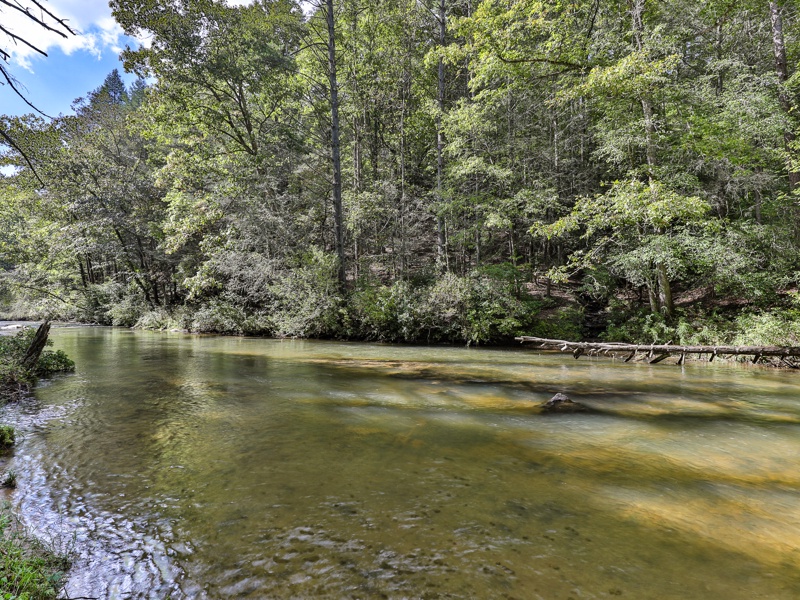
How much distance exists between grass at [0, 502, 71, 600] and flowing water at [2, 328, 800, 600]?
137 mm

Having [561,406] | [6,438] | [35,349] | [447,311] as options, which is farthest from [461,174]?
[6,438]

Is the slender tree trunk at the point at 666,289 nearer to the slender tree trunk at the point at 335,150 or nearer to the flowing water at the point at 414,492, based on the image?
the flowing water at the point at 414,492

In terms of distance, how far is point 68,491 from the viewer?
373 centimetres

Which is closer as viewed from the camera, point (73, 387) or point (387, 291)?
point (73, 387)

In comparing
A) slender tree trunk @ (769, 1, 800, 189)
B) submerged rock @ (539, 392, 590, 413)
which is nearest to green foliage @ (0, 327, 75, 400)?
submerged rock @ (539, 392, 590, 413)

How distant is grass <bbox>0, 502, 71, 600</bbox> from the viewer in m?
2.08

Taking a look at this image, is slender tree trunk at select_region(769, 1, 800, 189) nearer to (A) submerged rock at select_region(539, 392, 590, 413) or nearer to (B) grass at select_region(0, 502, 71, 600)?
(A) submerged rock at select_region(539, 392, 590, 413)

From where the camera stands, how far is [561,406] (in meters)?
6.71

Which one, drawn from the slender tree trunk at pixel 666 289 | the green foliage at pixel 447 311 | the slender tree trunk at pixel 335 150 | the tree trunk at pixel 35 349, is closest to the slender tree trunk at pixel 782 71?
the slender tree trunk at pixel 666 289

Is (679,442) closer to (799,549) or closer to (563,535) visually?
(799,549)

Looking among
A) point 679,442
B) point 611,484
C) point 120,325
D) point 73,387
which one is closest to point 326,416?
point 611,484

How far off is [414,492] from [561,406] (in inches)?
153

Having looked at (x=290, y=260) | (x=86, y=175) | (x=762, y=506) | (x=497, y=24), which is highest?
(x=497, y=24)

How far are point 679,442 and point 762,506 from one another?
1.68 m
